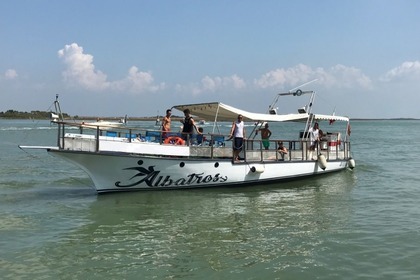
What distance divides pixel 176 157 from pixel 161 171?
0.70 m

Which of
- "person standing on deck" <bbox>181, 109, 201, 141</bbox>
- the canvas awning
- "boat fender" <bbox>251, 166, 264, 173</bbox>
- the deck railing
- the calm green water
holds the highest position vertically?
the canvas awning

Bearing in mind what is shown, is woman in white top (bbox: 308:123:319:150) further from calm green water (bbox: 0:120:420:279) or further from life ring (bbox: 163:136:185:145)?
life ring (bbox: 163:136:185:145)

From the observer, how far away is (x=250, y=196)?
1480cm

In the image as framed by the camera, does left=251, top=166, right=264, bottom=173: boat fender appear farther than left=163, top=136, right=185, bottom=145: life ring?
Yes

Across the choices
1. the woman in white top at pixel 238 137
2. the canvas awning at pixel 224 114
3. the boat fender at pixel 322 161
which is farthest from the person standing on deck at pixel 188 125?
the boat fender at pixel 322 161

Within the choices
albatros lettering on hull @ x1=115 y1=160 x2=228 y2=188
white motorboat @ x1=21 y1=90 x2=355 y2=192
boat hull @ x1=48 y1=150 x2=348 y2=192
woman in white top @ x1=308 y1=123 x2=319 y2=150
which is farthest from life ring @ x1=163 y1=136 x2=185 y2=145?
woman in white top @ x1=308 y1=123 x2=319 y2=150

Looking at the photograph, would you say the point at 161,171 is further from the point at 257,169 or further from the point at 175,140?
the point at 257,169

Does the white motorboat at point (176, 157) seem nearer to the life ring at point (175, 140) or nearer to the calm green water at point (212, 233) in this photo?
the life ring at point (175, 140)

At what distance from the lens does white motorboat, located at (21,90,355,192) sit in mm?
13430

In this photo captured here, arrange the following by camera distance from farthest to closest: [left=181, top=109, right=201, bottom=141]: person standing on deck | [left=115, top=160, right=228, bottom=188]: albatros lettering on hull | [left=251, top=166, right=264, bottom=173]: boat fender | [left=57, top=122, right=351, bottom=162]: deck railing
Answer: [left=251, top=166, right=264, bottom=173]: boat fender, [left=181, top=109, right=201, bottom=141]: person standing on deck, [left=115, top=160, right=228, bottom=188]: albatros lettering on hull, [left=57, top=122, right=351, bottom=162]: deck railing

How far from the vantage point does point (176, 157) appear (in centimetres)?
1441

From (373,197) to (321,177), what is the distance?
14.7 ft

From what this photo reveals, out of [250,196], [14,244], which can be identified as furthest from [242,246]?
[250,196]

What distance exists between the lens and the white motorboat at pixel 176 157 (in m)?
13.4
